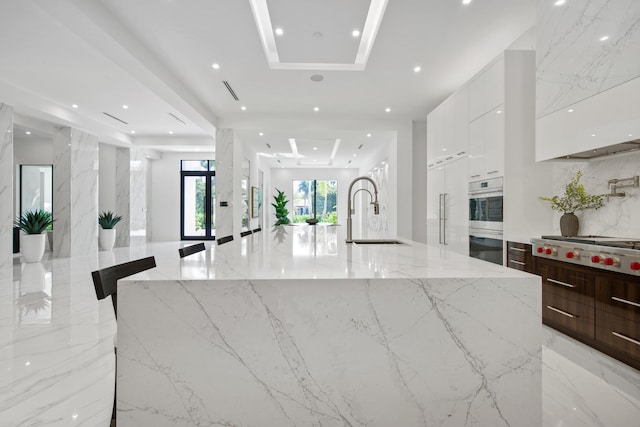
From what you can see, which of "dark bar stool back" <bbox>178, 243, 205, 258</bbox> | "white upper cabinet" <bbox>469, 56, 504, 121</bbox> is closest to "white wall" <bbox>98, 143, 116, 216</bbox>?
"dark bar stool back" <bbox>178, 243, 205, 258</bbox>

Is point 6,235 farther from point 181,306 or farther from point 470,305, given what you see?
point 470,305

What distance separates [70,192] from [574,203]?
882cm

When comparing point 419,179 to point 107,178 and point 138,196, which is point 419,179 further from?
point 107,178

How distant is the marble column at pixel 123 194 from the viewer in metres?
9.38

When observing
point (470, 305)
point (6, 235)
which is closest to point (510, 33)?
point (470, 305)

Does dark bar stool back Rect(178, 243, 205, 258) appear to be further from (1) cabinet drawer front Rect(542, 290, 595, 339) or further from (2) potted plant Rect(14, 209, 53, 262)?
(2) potted plant Rect(14, 209, 53, 262)

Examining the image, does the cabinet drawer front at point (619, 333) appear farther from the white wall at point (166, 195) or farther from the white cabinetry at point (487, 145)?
the white wall at point (166, 195)

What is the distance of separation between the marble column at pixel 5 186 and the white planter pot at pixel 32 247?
70 cm

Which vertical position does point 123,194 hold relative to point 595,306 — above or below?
above

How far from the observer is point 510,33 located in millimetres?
3703

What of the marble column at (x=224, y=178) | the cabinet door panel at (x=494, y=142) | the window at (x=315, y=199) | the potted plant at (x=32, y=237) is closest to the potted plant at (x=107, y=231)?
the potted plant at (x=32, y=237)

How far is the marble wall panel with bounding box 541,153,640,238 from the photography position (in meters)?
2.56

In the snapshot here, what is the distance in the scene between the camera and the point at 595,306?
7.43 ft

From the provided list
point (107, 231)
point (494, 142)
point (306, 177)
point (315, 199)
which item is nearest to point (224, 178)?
point (107, 231)
